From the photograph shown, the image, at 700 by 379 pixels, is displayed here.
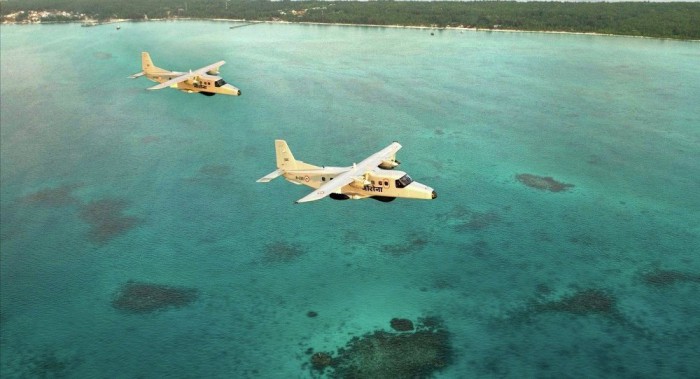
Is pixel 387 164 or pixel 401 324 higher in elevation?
pixel 387 164

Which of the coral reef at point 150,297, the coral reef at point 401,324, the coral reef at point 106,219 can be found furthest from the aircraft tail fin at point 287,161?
the coral reef at point 401,324

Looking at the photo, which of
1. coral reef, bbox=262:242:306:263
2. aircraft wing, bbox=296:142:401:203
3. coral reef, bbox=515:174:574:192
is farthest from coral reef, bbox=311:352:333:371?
coral reef, bbox=515:174:574:192

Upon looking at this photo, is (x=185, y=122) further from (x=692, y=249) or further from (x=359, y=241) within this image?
(x=692, y=249)

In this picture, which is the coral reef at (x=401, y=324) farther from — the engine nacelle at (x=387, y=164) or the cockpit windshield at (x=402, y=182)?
the engine nacelle at (x=387, y=164)

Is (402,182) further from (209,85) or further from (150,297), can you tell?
(209,85)

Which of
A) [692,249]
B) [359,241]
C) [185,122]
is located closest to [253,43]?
[185,122]

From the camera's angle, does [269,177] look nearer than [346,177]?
No

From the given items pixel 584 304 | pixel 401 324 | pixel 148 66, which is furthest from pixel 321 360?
pixel 148 66

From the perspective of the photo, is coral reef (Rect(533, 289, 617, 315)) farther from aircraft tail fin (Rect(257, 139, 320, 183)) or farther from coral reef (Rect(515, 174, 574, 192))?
aircraft tail fin (Rect(257, 139, 320, 183))
